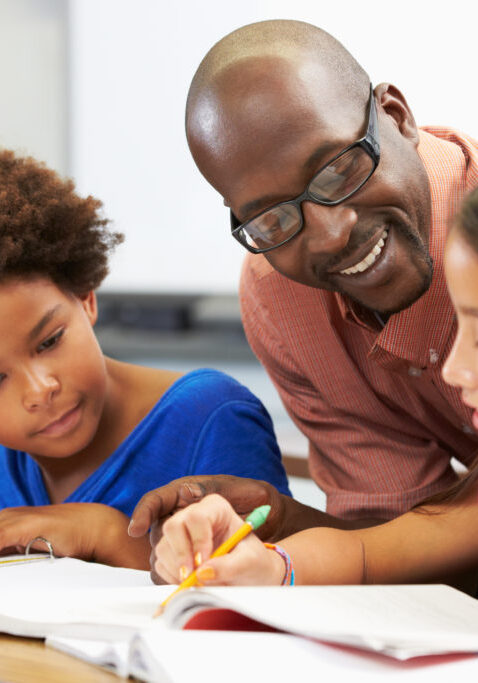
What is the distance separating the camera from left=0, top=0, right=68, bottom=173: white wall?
3.11 m

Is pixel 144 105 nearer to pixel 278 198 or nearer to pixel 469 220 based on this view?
pixel 278 198

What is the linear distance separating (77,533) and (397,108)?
65 centimetres

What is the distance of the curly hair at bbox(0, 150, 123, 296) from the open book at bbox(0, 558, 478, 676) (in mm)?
498

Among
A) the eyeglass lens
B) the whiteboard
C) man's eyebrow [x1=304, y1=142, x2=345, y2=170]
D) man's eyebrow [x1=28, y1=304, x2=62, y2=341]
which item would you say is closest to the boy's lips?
man's eyebrow [x1=28, y1=304, x2=62, y2=341]

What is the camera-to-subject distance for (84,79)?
2930mm

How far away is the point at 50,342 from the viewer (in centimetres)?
115

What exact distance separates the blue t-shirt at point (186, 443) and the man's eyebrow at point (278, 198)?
0.30m

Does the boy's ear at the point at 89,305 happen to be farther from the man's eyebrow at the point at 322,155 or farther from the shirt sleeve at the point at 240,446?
the man's eyebrow at the point at 322,155

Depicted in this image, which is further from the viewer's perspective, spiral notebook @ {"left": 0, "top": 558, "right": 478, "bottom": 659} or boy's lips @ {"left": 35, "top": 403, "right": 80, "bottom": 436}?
boy's lips @ {"left": 35, "top": 403, "right": 80, "bottom": 436}

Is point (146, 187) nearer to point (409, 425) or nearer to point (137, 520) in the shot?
point (409, 425)

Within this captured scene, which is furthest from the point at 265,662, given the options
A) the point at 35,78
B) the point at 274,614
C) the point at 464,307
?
the point at 35,78

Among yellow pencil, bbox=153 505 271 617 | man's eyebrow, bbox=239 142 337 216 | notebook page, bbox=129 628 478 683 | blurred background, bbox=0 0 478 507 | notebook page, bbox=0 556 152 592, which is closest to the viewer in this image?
notebook page, bbox=129 628 478 683

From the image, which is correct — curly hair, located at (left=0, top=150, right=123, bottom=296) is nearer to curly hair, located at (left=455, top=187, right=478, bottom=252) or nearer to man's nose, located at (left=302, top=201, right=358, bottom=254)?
man's nose, located at (left=302, top=201, right=358, bottom=254)

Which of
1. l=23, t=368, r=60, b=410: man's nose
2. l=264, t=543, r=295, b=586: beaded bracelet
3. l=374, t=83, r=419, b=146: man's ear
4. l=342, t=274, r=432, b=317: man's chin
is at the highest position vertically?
l=374, t=83, r=419, b=146: man's ear
